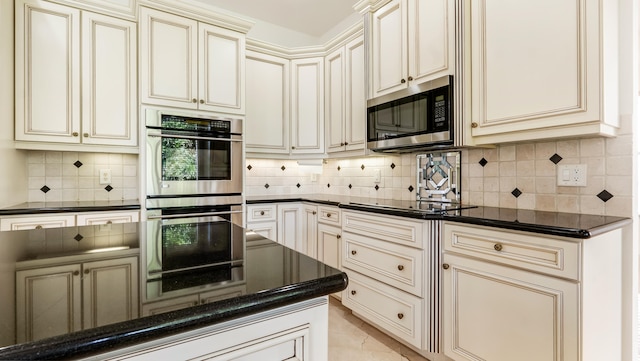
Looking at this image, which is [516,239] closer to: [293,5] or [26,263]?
[26,263]

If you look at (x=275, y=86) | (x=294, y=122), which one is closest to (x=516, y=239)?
(x=294, y=122)

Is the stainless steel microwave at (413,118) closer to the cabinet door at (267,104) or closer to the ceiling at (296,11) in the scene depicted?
the cabinet door at (267,104)

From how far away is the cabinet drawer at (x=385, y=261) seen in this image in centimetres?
187

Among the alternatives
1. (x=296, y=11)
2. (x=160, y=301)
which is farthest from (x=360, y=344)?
(x=296, y=11)

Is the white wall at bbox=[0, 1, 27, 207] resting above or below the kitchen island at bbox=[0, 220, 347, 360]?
above

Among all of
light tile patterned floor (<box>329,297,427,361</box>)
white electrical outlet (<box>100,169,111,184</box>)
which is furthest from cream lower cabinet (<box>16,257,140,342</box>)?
white electrical outlet (<box>100,169,111,184</box>)

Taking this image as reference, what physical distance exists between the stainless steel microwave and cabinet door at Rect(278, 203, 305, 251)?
1.03 m

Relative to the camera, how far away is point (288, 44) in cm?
377

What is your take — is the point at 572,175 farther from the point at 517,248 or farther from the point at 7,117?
the point at 7,117

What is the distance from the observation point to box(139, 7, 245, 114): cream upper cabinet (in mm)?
2463

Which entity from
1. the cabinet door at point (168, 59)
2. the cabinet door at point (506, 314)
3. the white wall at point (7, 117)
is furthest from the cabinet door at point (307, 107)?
the white wall at point (7, 117)

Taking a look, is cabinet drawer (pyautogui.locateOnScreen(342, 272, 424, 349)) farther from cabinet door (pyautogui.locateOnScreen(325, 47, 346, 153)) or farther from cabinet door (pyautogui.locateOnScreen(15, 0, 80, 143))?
cabinet door (pyautogui.locateOnScreen(15, 0, 80, 143))

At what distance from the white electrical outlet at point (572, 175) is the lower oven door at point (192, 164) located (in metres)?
2.32

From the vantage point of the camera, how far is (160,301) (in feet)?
1.76
